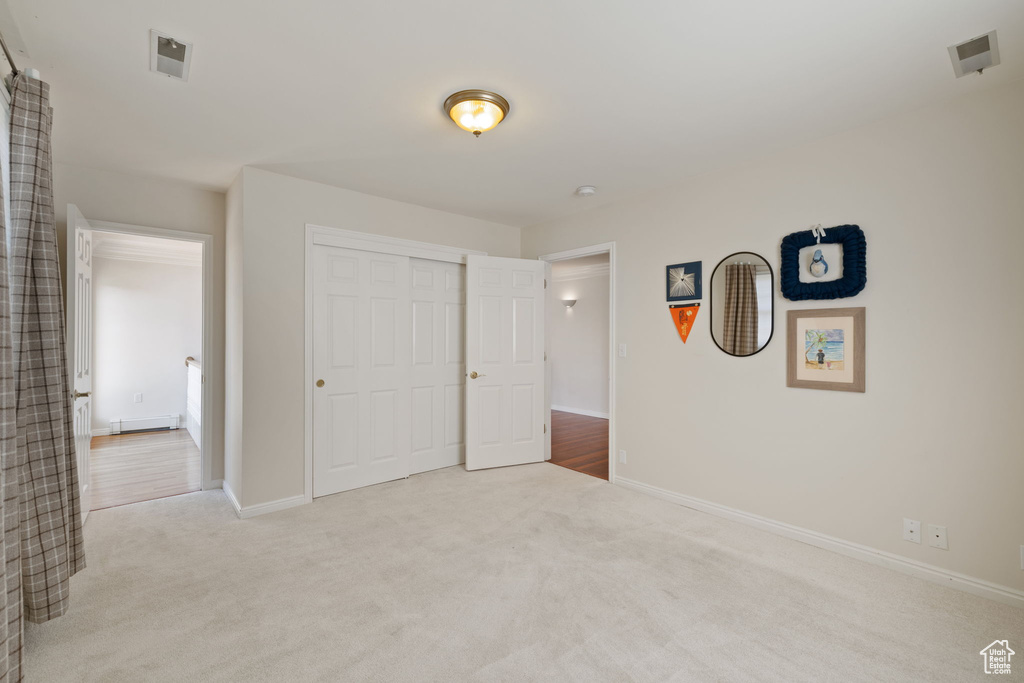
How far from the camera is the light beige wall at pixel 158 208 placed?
321 centimetres

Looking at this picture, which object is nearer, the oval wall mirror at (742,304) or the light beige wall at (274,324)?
the oval wall mirror at (742,304)

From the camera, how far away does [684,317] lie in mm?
3484

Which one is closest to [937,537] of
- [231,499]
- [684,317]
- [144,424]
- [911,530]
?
[911,530]

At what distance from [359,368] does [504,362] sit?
1405 mm

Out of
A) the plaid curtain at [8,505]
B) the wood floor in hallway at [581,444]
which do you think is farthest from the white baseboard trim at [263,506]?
the wood floor in hallway at [581,444]

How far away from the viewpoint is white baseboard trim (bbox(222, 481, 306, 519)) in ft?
10.6

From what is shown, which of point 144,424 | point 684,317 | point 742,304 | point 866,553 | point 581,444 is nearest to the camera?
point 866,553

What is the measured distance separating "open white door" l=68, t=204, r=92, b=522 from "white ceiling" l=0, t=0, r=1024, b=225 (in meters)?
0.53

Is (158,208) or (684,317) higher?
(158,208)

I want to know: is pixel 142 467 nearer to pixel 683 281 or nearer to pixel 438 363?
pixel 438 363

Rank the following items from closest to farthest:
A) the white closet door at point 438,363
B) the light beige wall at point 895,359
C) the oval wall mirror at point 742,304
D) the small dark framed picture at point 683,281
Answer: the light beige wall at point 895,359
the oval wall mirror at point 742,304
the small dark framed picture at point 683,281
the white closet door at point 438,363
